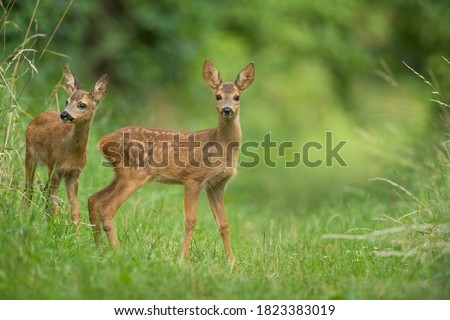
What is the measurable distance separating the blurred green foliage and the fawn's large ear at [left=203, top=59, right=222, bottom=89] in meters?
3.07

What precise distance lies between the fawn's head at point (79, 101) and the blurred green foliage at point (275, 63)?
9.44 ft

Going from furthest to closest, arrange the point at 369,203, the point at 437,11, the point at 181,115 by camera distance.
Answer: the point at 181,115 → the point at 437,11 → the point at 369,203

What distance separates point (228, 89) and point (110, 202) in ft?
5.19

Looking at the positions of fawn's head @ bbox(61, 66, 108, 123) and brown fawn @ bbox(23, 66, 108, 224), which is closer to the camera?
fawn's head @ bbox(61, 66, 108, 123)

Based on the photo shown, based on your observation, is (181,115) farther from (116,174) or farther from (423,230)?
(423,230)

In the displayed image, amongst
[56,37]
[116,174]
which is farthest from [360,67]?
[116,174]

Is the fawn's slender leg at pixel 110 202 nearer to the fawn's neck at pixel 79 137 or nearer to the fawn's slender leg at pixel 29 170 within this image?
the fawn's neck at pixel 79 137

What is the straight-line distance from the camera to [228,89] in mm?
7914

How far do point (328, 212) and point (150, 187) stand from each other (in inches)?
109

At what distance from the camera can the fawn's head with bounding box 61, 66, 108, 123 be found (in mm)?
7613

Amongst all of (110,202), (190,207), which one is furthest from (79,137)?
(190,207)

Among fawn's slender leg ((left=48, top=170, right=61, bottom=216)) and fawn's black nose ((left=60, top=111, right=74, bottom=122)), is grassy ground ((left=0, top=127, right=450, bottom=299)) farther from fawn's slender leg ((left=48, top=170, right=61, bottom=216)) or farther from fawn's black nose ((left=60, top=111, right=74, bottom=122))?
fawn's black nose ((left=60, top=111, right=74, bottom=122))

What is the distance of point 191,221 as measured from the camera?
757cm

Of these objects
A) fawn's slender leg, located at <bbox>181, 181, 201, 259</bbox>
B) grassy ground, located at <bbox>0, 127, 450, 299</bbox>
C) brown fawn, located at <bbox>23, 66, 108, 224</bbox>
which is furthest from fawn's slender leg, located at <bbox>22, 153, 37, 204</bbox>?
fawn's slender leg, located at <bbox>181, 181, 201, 259</bbox>
